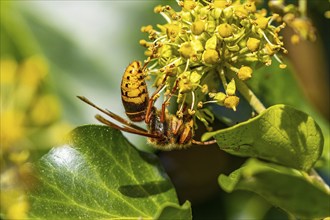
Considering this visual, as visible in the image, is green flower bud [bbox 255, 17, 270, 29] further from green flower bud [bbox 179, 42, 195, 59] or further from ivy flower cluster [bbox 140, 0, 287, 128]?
green flower bud [bbox 179, 42, 195, 59]

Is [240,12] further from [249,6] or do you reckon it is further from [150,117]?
[150,117]

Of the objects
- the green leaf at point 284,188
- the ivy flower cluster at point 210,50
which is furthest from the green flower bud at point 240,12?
the green leaf at point 284,188

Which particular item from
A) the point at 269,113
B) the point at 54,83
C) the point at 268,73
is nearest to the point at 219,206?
the point at 268,73

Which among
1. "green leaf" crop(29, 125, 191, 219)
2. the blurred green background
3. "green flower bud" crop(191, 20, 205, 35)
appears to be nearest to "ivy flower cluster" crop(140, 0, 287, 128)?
"green flower bud" crop(191, 20, 205, 35)

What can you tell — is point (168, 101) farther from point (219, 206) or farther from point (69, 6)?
point (69, 6)

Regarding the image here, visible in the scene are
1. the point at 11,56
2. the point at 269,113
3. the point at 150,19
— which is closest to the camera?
the point at 269,113

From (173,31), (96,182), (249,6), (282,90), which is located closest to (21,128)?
(96,182)

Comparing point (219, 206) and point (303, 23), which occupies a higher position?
point (303, 23)
